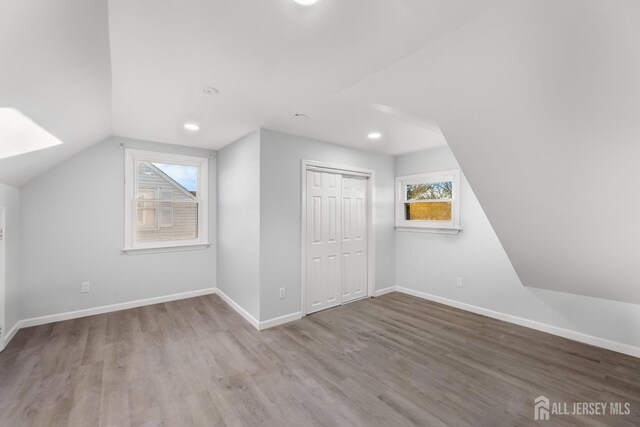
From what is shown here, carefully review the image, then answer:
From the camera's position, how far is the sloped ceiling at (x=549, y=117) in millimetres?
1255

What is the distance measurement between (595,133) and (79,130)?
→ 4.14m

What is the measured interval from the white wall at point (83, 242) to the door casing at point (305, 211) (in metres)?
2.06

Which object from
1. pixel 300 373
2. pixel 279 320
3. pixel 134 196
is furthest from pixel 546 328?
pixel 134 196

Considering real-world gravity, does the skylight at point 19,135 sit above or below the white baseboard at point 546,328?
above

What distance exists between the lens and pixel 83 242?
3490 mm

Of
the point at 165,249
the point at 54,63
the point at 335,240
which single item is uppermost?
the point at 54,63

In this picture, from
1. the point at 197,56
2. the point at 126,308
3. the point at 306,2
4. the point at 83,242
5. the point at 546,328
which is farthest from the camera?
the point at 126,308

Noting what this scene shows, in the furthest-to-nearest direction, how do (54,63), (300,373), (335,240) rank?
(335,240), (300,373), (54,63)

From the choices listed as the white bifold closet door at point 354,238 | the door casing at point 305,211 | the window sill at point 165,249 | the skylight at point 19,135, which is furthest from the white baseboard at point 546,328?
the skylight at point 19,135

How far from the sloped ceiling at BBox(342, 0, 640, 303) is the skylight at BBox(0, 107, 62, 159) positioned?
231cm

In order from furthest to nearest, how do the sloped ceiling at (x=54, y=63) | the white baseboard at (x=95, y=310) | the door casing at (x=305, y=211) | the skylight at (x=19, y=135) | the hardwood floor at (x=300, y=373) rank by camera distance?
the door casing at (x=305, y=211), the white baseboard at (x=95, y=310), the hardwood floor at (x=300, y=373), the skylight at (x=19, y=135), the sloped ceiling at (x=54, y=63)

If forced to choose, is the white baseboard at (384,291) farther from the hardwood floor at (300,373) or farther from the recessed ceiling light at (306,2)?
the recessed ceiling light at (306,2)

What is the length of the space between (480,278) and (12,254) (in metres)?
5.50

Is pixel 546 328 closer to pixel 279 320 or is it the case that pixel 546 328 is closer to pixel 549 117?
pixel 549 117
